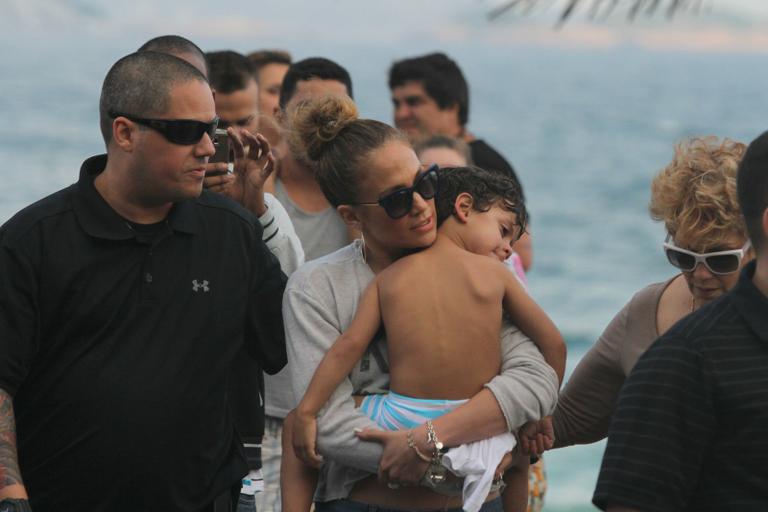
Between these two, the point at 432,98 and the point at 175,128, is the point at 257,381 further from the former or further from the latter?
the point at 432,98

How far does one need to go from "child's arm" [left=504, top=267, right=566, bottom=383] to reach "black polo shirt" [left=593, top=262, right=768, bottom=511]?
70 centimetres

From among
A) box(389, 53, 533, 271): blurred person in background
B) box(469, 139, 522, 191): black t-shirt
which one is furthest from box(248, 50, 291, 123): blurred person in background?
box(469, 139, 522, 191): black t-shirt

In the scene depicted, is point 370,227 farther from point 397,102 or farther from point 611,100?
point 611,100

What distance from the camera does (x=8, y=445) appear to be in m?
3.15

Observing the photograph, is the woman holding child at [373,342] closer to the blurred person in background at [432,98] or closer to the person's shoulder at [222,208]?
the person's shoulder at [222,208]

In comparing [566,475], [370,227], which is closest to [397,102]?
[370,227]

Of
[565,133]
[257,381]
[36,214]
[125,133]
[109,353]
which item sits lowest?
[565,133]

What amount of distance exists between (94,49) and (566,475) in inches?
2236

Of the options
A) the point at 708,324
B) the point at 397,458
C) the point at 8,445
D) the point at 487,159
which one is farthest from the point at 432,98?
the point at 708,324

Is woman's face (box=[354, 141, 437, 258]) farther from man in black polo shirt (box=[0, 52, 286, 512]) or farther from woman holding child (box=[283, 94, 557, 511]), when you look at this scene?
man in black polo shirt (box=[0, 52, 286, 512])

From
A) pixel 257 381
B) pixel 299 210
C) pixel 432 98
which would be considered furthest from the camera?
pixel 432 98

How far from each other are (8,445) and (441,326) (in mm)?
1068

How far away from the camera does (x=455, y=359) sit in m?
3.21

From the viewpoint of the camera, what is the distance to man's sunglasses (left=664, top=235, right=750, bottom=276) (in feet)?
11.3
